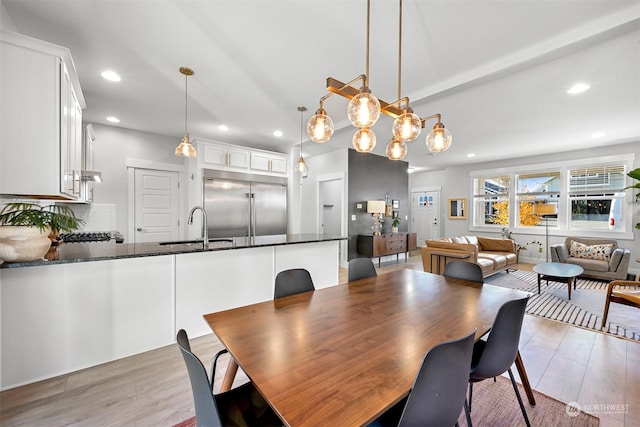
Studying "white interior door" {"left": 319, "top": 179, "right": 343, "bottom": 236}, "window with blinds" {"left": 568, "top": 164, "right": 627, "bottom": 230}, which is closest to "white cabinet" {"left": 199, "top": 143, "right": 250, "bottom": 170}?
"white interior door" {"left": 319, "top": 179, "right": 343, "bottom": 236}

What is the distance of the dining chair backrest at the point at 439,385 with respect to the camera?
81 centimetres

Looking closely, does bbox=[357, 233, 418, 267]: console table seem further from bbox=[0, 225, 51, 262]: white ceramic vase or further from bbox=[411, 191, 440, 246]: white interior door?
bbox=[0, 225, 51, 262]: white ceramic vase

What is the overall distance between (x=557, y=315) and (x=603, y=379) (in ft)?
4.58

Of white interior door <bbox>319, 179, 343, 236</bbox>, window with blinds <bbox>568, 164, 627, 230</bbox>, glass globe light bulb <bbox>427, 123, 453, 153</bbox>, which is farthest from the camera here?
white interior door <bbox>319, 179, 343, 236</bbox>

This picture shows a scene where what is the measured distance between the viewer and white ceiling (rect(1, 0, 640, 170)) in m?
1.90

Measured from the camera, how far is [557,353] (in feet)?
7.39

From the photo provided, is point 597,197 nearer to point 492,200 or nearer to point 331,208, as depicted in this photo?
point 492,200

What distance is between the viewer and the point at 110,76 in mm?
2811

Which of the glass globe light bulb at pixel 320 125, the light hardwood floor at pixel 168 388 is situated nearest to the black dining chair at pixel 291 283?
the light hardwood floor at pixel 168 388

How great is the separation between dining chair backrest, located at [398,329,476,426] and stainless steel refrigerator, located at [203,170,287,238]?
4.48 m
